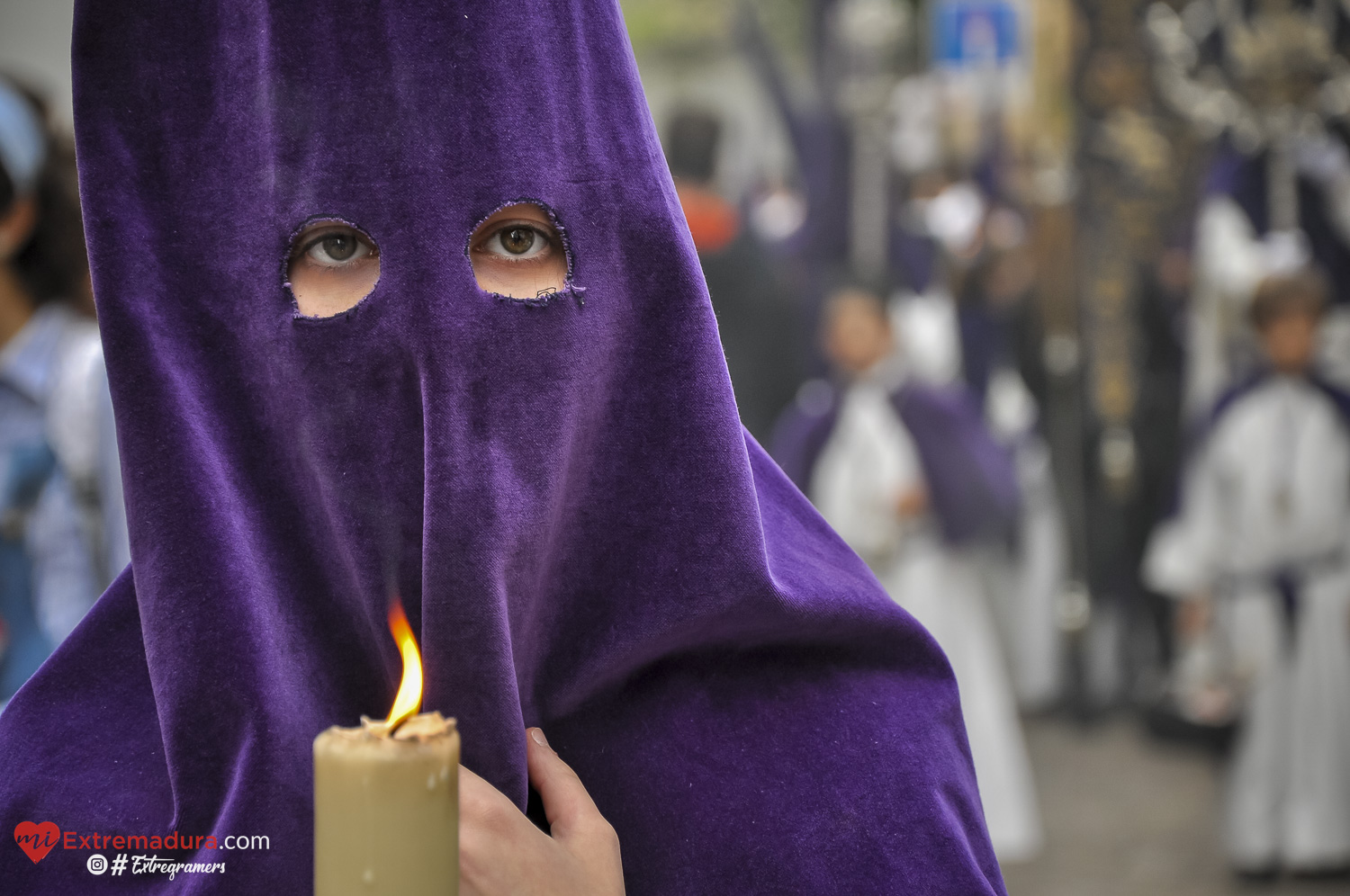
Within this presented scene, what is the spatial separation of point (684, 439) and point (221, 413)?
1.35ft

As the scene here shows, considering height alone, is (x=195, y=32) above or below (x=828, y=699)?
above

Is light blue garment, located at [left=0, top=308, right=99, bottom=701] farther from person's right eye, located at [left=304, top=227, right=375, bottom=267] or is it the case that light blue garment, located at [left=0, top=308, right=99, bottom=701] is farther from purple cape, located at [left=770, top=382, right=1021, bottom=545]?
purple cape, located at [left=770, top=382, right=1021, bottom=545]

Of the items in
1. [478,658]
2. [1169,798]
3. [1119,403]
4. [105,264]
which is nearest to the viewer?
[478,658]

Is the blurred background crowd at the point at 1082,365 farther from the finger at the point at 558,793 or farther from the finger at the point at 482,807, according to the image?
the finger at the point at 482,807

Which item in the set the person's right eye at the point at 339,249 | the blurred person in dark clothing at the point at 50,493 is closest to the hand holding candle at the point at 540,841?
the person's right eye at the point at 339,249

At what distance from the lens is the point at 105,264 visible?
1.21 m

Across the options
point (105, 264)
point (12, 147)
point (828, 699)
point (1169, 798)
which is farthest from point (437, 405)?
point (1169, 798)

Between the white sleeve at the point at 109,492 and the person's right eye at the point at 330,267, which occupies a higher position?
the person's right eye at the point at 330,267

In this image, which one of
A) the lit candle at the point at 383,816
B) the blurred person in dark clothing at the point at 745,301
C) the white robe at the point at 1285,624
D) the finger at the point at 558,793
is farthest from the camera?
the blurred person in dark clothing at the point at 745,301

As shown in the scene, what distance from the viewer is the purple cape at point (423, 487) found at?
1.13m

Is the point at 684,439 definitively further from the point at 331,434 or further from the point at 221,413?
the point at 221,413

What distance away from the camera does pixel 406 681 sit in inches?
32.1

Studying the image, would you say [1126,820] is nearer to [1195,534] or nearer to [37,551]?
[1195,534]

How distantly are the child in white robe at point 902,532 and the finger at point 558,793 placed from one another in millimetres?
3733
